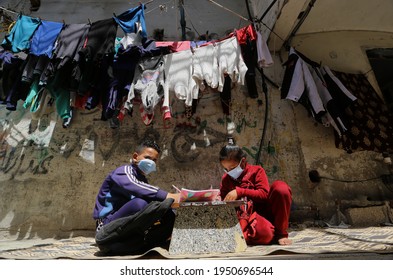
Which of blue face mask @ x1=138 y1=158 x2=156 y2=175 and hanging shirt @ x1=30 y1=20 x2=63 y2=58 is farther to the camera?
hanging shirt @ x1=30 y1=20 x2=63 y2=58

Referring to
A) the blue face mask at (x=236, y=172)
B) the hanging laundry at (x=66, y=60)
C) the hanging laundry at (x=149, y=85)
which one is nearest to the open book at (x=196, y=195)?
the blue face mask at (x=236, y=172)

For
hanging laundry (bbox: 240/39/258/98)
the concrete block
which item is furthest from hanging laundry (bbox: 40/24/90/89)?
the concrete block

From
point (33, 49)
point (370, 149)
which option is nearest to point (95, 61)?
point (33, 49)

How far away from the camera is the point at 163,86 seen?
13.7 feet

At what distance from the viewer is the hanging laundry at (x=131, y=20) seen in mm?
4440

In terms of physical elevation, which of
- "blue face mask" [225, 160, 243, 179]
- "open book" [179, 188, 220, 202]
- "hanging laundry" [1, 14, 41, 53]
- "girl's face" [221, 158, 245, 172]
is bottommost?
"open book" [179, 188, 220, 202]

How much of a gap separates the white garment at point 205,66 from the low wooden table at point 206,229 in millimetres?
2315

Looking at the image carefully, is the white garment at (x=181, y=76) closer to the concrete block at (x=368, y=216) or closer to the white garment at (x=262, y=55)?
the white garment at (x=262, y=55)

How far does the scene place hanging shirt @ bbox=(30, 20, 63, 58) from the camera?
427 centimetres

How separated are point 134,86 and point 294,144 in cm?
291

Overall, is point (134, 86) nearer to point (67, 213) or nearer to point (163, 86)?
point (163, 86)

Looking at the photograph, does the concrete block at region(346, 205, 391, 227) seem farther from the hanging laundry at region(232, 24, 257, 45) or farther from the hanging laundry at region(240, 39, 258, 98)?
the hanging laundry at region(232, 24, 257, 45)

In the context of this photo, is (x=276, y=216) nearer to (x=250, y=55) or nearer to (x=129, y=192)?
(x=129, y=192)

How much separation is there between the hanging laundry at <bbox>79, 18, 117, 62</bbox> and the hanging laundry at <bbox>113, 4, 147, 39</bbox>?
13 cm
